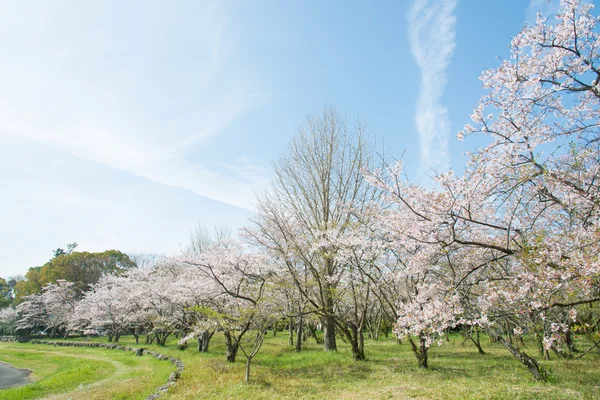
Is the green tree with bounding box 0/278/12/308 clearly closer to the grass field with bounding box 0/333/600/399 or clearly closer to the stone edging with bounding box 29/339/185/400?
the stone edging with bounding box 29/339/185/400

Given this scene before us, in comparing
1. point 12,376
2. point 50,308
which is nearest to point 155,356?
point 12,376

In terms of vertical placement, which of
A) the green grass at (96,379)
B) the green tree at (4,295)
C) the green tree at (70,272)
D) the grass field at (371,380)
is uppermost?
the green tree at (70,272)

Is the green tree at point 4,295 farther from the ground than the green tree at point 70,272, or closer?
closer

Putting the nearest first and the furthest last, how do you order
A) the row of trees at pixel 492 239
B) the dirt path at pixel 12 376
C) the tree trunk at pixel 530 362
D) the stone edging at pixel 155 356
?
the row of trees at pixel 492 239 → the tree trunk at pixel 530 362 → the stone edging at pixel 155 356 → the dirt path at pixel 12 376

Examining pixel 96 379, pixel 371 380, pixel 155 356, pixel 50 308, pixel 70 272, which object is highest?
pixel 70 272

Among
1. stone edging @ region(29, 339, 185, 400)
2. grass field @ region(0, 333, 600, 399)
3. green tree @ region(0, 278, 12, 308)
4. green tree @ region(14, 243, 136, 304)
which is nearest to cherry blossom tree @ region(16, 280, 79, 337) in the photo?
green tree @ region(14, 243, 136, 304)

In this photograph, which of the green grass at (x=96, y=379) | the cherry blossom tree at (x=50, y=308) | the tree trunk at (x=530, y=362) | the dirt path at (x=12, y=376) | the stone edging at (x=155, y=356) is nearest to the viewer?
the tree trunk at (x=530, y=362)

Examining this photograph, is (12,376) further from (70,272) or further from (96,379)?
(70,272)

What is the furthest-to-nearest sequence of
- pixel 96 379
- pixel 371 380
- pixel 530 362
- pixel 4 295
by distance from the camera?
pixel 4 295, pixel 96 379, pixel 371 380, pixel 530 362

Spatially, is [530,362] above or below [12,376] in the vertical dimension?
above

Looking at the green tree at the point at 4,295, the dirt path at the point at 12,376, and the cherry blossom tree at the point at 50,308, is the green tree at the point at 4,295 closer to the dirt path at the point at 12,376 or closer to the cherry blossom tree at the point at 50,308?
the cherry blossom tree at the point at 50,308

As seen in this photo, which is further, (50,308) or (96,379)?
(50,308)

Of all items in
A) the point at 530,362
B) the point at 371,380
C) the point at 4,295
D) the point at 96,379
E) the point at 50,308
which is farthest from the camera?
the point at 4,295

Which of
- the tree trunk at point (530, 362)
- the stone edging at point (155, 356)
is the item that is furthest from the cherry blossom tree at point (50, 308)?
the tree trunk at point (530, 362)
